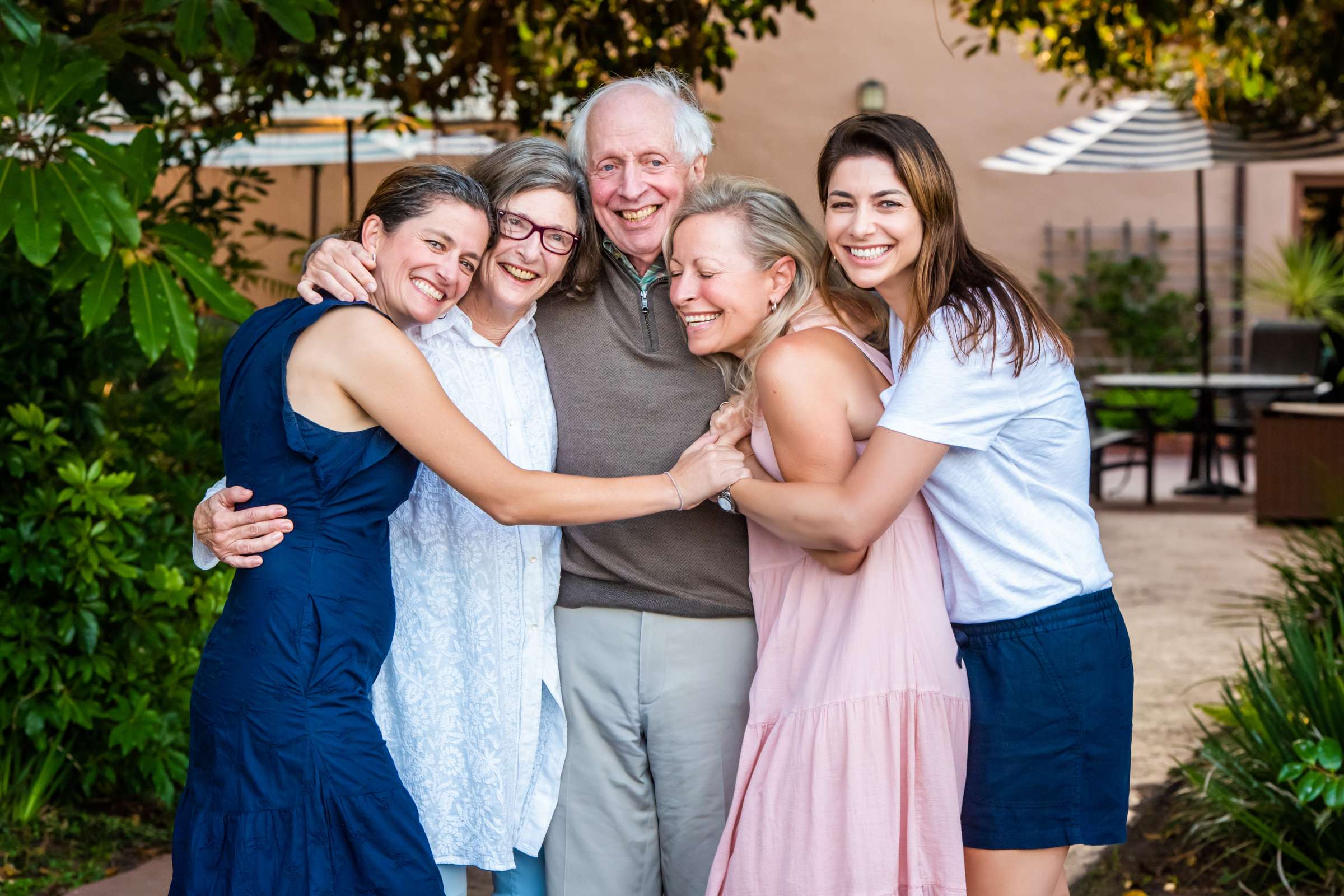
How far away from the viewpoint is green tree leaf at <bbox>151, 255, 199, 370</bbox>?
8.61ft

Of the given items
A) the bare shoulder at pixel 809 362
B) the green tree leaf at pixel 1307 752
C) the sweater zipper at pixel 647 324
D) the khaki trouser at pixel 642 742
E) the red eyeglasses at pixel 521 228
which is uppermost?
the red eyeglasses at pixel 521 228

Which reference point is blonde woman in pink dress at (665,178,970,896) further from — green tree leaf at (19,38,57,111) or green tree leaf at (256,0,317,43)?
green tree leaf at (19,38,57,111)

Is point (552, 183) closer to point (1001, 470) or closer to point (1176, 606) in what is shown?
point (1001, 470)

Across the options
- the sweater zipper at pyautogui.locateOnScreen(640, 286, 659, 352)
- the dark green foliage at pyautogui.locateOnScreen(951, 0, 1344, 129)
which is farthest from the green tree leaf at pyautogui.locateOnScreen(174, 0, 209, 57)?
the dark green foliage at pyautogui.locateOnScreen(951, 0, 1344, 129)

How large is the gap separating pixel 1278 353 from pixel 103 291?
11.5 m

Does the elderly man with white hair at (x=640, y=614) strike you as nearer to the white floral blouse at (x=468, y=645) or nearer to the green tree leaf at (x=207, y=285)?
the white floral blouse at (x=468, y=645)

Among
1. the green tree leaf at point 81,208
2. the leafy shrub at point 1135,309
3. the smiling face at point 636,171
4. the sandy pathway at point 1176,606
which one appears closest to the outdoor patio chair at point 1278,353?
the leafy shrub at point 1135,309

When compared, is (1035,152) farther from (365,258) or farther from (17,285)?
(365,258)

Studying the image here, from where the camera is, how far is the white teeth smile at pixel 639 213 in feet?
7.93

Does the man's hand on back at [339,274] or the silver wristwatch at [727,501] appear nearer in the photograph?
the man's hand on back at [339,274]

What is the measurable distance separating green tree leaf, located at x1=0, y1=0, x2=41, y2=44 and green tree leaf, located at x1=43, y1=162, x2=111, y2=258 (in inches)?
11.4

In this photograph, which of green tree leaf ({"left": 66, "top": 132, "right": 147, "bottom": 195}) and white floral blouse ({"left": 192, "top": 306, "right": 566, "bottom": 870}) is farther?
green tree leaf ({"left": 66, "top": 132, "right": 147, "bottom": 195})

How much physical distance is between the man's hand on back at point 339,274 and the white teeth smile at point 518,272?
26 cm

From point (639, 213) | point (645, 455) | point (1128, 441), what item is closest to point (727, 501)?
point (645, 455)
